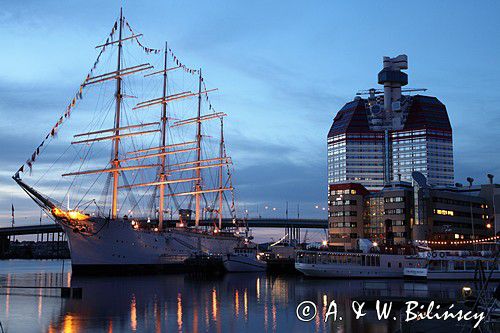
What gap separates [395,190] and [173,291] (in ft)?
297

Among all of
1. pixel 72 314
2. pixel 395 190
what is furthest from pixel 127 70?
pixel 395 190

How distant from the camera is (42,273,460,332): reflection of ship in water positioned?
3897 centimetres

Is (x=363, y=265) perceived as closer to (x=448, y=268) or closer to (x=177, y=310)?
(x=448, y=268)

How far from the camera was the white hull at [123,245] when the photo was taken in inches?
3607

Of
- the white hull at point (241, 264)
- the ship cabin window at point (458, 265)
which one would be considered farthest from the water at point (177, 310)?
the white hull at point (241, 264)

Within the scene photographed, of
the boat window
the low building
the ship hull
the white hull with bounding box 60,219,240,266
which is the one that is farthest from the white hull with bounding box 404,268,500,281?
the low building

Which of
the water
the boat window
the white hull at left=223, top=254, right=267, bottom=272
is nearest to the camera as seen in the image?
the water

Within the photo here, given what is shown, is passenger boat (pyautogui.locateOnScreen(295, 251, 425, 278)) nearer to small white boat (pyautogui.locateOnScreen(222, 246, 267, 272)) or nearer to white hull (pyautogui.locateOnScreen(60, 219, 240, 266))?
small white boat (pyautogui.locateOnScreen(222, 246, 267, 272))

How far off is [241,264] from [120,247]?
2372 centimetres

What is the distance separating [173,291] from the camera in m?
65.6

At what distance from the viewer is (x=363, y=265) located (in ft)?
304

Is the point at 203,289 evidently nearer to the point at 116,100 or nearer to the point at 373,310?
the point at 373,310

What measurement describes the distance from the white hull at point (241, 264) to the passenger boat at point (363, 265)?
1665cm

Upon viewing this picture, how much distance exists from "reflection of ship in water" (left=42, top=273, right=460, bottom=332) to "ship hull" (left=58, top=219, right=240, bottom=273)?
20464 mm
